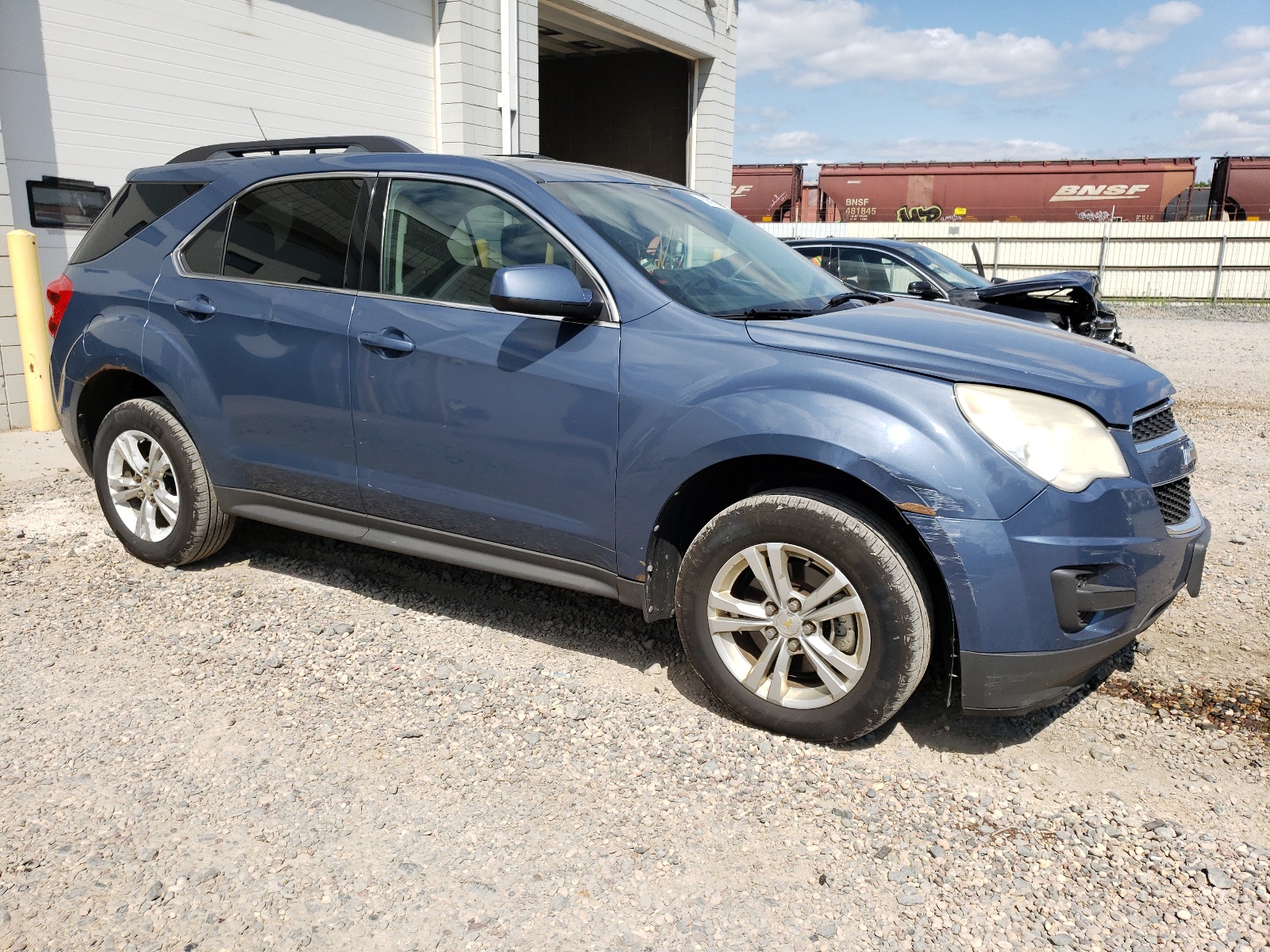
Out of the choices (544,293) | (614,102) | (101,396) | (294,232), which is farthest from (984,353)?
(614,102)

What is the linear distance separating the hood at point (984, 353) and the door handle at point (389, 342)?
4.18 ft

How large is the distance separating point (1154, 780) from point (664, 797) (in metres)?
1.45

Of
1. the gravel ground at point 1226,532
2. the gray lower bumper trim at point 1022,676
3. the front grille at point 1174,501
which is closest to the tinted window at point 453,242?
the gray lower bumper trim at point 1022,676

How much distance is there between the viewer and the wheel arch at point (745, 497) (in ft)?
9.27

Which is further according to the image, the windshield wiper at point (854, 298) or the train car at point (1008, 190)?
the train car at point (1008, 190)

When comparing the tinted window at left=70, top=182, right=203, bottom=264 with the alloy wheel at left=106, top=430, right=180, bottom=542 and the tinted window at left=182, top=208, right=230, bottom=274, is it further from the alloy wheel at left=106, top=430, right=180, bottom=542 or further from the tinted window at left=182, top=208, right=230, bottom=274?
the alloy wheel at left=106, top=430, right=180, bottom=542

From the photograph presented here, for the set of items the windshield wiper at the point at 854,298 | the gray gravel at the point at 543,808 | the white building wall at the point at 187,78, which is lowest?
the gray gravel at the point at 543,808

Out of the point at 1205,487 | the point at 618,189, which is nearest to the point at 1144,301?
the point at 1205,487

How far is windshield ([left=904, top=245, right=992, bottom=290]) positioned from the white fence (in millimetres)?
14858

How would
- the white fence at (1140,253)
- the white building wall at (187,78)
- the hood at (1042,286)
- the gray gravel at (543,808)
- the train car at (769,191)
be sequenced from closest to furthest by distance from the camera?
the gray gravel at (543,808) → the hood at (1042,286) → the white building wall at (187,78) → the white fence at (1140,253) → the train car at (769,191)

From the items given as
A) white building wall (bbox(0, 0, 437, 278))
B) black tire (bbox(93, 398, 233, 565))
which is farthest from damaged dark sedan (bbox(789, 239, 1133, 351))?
white building wall (bbox(0, 0, 437, 278))

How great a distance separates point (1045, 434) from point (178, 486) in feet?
11.6

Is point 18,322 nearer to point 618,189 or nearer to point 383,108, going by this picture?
point 383,108

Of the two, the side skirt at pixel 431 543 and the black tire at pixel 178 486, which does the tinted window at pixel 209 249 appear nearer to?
the black tire at pixel 178 486
